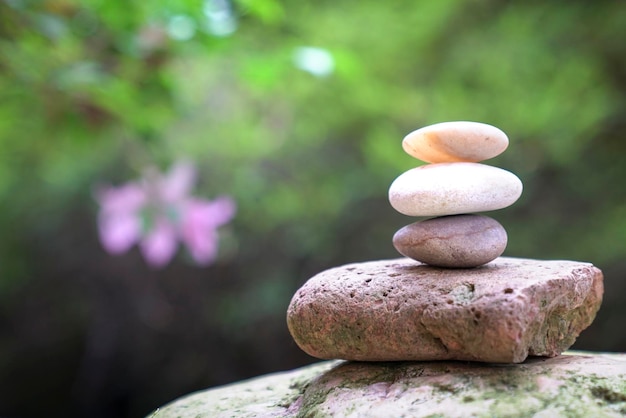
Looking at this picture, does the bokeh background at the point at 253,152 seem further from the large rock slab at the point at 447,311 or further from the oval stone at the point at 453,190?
the large rock slab at the point at 447,311

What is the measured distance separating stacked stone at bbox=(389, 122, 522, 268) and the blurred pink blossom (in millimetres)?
857

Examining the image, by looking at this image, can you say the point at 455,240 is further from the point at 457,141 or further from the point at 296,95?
the point at 296,95

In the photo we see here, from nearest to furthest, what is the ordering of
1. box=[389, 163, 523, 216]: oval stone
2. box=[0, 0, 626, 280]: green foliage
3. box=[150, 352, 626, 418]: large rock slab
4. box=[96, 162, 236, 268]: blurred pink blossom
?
box=[150, 352, 626, 418]: large rock slab → box=[389, 163, 523, 216]: oval stone → box=[0, 0, 626, 280]: green foliage → box=[96, 162, 236, 268]: blurred pink blossom

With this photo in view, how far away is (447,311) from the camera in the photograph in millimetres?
1014

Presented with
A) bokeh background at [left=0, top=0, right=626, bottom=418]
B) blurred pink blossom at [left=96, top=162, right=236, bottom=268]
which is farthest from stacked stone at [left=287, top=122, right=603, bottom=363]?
blurred pink blossom at [left=96, top=162, right=236, bottom=268]

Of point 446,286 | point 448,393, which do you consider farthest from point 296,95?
point 448,393

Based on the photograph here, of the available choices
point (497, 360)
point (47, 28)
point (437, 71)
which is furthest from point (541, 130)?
point (47, 28)

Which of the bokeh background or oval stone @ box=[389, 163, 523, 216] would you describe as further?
the bokeh background

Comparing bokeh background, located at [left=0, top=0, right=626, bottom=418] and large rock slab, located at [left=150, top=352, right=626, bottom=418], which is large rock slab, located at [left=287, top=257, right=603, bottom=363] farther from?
bokeh background, located at [left=0, top=0, right=626, bottom=418]

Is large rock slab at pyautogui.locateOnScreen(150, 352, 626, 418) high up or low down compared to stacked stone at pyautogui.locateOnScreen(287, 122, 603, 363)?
down

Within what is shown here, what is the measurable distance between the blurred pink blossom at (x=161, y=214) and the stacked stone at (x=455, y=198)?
2.81 feet

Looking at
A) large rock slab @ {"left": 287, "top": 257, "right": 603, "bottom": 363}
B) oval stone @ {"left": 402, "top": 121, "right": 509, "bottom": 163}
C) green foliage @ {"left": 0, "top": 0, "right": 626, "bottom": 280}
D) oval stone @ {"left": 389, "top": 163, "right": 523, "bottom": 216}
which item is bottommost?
large rock slab @ {"left": 287, "top": 257, "right": 603, "bottom": 363}

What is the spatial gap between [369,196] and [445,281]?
164cm

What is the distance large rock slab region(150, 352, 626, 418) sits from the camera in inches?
37.2
